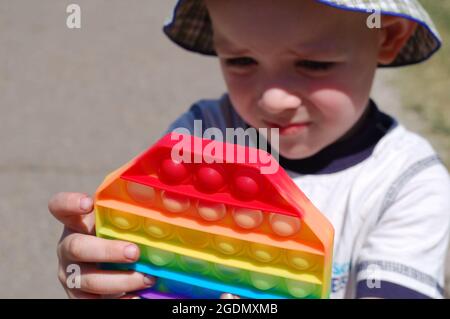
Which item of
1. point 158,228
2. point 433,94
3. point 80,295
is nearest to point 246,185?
point 158,228

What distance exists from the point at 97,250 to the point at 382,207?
2.00 ft

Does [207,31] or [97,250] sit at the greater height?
[207,31]

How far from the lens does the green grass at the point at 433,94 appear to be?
284 cm

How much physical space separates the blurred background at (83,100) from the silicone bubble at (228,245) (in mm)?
1205

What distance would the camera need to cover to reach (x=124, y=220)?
3.03ft

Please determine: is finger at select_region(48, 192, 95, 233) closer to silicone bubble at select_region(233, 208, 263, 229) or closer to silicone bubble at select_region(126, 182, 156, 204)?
silicone bubble at select_region(126, 182, 156, 204)

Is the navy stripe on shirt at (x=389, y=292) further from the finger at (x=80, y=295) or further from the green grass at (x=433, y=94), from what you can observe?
the green grass at (x=433, y=94)

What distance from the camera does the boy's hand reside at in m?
0.94

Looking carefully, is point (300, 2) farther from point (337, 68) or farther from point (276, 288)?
point (276, 288)

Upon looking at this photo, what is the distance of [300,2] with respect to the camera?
1154mm

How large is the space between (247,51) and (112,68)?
243 cm

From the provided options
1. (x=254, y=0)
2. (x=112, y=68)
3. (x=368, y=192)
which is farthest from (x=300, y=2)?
(x=112, y=68)

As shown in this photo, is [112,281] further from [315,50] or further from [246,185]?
[315,50]

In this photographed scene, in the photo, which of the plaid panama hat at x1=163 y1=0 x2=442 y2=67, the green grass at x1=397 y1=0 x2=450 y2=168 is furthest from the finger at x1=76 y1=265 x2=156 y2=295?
the green grass at x1=397 y1=0 x2=450 y2=168
